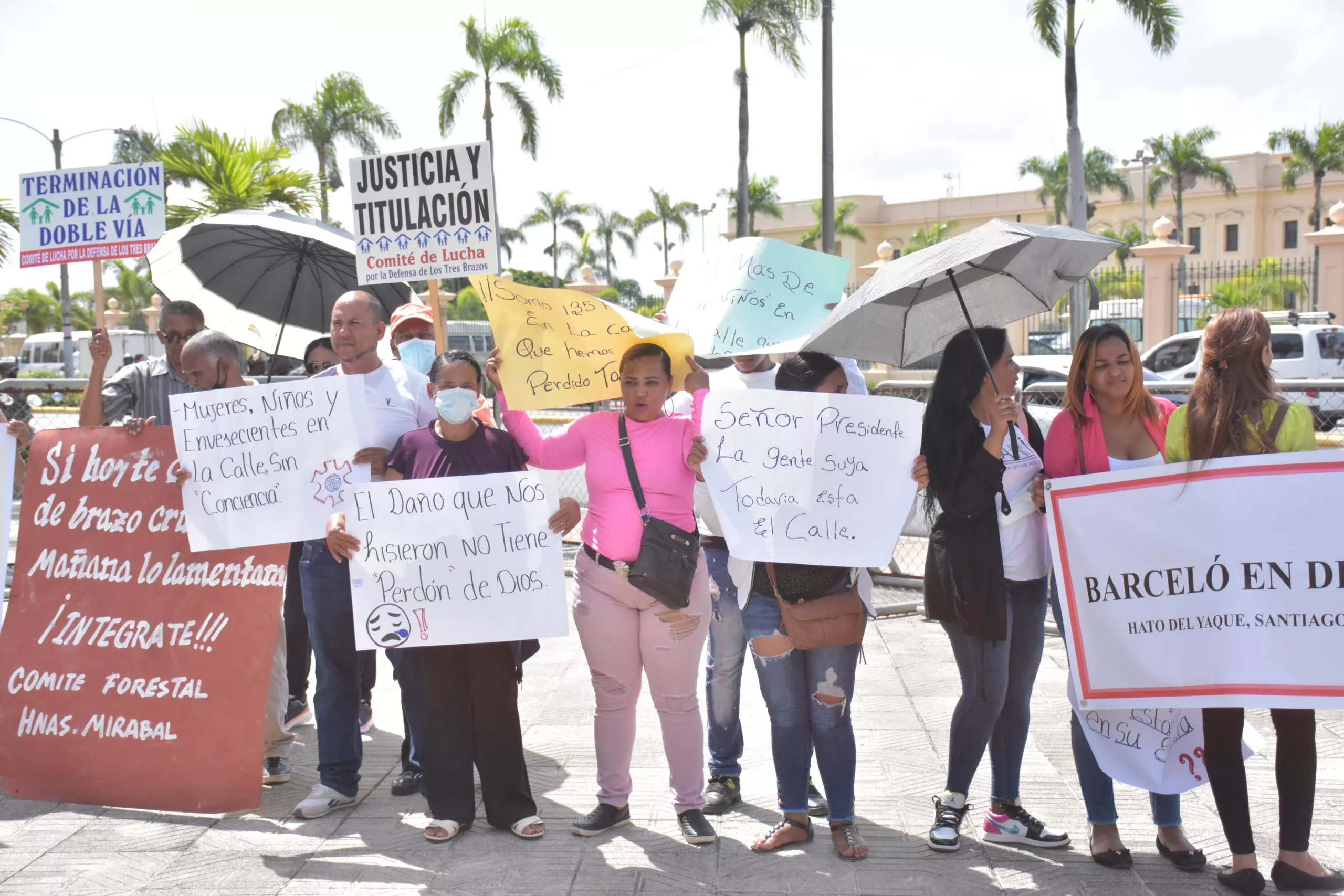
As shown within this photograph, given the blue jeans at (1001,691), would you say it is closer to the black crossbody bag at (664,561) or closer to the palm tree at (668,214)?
the black crossbody bag at (664,561)

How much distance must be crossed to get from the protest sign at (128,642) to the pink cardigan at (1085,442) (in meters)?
2.91

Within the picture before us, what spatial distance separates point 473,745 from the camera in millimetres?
4117

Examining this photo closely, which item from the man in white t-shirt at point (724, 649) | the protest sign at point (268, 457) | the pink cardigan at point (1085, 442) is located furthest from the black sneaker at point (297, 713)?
the pink cardigan at point (1085, 442)

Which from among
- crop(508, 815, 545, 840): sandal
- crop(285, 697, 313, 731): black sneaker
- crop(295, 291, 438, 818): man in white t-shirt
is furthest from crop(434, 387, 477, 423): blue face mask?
crop(285, 697, 313, 731): black sneaker

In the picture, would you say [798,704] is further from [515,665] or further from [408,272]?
[408,272]

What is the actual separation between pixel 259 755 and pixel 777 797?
1.99 metres

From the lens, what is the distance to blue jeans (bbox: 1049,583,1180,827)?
377 centimetres

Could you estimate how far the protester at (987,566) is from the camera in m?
3.69

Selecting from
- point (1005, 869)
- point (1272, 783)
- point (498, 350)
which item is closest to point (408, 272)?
point (498, 350)

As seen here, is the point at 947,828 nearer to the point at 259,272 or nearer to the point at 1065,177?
the point at 259,272

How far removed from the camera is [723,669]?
172 inches

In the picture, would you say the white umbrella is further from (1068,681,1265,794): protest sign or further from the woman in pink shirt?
(1068,681,1265,794): protest sign

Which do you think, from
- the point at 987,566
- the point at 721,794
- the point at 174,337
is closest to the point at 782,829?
the point at 721,794

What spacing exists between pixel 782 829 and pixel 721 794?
1.60 ft
